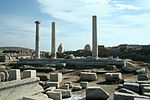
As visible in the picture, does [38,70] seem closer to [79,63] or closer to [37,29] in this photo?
[79,63]

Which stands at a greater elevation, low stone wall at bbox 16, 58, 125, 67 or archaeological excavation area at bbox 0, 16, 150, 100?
low stone wall at bbox 16, 58, 125, 67

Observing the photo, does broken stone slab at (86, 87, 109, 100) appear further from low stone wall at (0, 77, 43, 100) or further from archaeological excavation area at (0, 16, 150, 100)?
low stone wall at (0, 77, 43, 100)

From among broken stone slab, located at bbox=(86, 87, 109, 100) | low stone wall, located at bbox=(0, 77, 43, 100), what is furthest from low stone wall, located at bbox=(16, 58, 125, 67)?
low stone wall, located at bbox=(0, 77, 43, 100)

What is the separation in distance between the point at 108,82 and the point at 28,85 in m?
5.38

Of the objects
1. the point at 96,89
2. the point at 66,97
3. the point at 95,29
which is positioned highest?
the point at 95,29

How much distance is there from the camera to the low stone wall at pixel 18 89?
6.21 m

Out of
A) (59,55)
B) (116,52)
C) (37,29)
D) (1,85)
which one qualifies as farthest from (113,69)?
Answer: (59,55)

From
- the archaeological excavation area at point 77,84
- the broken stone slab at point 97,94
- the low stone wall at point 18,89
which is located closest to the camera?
the low stone wall at point 18,89

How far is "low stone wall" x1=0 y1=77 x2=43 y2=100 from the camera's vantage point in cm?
621

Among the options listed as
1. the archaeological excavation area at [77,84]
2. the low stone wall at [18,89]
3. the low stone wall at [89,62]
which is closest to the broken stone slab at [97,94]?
the archaeological excavation area at [77,84]

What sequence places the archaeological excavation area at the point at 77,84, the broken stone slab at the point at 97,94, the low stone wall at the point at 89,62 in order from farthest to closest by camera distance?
the low stone wall at the point at 89,62, the broken stone slab at the point at 97,94, the archaeological excavation area at the point at 77,84

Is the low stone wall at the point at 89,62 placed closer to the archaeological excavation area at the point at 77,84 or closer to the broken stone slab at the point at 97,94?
the archaeological excavation area at the point at 77,84

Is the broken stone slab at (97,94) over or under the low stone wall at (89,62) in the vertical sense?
under

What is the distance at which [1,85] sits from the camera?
19.9 ft
